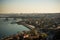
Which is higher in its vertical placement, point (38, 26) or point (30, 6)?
point (30, 6)

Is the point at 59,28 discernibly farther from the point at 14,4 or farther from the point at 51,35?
the point at 14,4

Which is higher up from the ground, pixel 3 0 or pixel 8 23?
pixel 3 0

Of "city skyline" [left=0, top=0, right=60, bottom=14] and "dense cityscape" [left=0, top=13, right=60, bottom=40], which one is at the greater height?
"city skyline" [left=0, top=0, right=60, bottom=14]

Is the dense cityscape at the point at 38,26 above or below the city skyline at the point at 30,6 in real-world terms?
below

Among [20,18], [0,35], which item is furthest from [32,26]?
[0,35]

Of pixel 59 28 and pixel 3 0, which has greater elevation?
pixel 3 0

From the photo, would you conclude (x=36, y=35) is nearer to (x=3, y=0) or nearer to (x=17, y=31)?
(x=17, y=31)

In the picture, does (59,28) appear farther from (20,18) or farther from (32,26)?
(20,18)

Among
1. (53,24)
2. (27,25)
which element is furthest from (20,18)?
(53,24)

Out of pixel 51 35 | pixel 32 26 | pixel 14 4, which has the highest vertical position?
pixel 14 4
